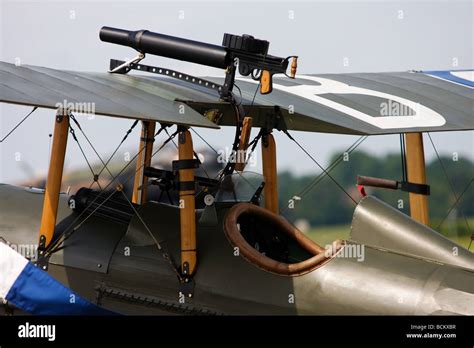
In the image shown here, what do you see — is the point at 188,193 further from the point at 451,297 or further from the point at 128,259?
the point at 451,297

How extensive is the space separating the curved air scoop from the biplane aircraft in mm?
10

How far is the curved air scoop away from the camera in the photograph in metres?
7.98

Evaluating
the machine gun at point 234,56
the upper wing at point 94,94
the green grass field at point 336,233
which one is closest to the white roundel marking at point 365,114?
the machine gun at point 234,56

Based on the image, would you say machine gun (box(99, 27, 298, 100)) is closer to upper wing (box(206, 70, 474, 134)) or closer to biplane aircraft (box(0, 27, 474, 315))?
biplane aircraft (box(0, 27, 474, 315))

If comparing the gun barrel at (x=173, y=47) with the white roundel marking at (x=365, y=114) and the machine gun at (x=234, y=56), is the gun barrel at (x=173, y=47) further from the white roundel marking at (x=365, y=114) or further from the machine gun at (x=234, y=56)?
the white roundel marking at (x=365, y=114)

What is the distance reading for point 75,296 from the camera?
28.9 feet

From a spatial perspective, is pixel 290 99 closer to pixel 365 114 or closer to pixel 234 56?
pixel 365 114

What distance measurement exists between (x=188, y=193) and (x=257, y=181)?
1300mm

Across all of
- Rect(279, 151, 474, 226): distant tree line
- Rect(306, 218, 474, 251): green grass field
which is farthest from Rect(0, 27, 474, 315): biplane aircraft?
Rect(279, 151, 474, 226): distant tree line

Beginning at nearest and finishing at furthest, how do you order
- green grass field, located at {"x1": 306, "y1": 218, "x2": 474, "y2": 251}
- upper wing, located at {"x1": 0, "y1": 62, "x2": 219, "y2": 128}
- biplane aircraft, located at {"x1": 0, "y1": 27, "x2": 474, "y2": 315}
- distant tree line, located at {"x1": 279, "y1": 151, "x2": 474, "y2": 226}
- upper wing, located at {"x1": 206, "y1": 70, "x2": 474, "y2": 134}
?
1. biplane aircraft, located at {"x1": 0, "y1": 27, "x2": 474, "y2": 315}
2. upper wing, located at {"x1": 0, "y1": 62, "x2": 219, "y2": 128}
3. upper wing, located at {"x1": 206, "y1": 70, "x2": 474, "y2": 134}
4. green grass field, located at {"x1": 306, "y1": 218, "x2": 474, "y2": 251}
5. distant tree line, located at {"x1": 279, "y1": 151, "x2": 474, "y2": 226}

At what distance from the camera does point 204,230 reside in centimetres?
873

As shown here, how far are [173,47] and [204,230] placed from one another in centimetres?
154

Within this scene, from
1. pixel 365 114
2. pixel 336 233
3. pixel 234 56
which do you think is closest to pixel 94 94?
pixel 234 56

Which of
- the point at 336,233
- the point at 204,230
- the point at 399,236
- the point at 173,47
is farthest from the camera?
the point at 336,233
